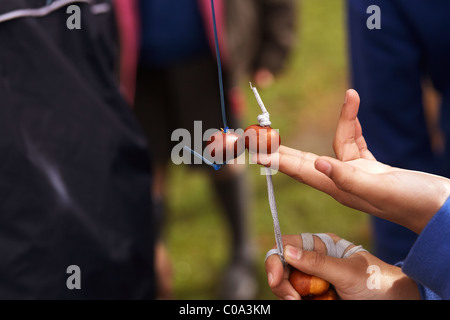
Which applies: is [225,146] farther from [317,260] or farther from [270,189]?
[317,260]

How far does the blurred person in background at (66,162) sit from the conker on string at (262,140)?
337 mm

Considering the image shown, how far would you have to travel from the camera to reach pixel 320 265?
2.09ft

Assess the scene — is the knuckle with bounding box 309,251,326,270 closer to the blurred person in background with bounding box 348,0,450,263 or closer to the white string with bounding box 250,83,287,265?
the white string with bounding box 250,83,287,265

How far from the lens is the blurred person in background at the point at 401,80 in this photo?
99 cm

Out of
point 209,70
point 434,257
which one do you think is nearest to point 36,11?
point 434,257

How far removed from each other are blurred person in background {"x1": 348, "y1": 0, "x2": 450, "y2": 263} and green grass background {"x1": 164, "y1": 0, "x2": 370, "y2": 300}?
0.43 m

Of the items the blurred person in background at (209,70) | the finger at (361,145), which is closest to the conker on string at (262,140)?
the finger at (361,145)

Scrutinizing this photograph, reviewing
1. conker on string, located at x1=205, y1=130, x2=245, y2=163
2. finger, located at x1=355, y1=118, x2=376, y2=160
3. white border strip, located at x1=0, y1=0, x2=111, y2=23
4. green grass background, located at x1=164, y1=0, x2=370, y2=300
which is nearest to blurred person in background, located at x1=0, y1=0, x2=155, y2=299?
white border strip, located at x1=0, y1=0, x2=111, y2=23

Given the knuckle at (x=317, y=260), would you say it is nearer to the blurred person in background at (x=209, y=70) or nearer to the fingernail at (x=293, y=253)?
Answer: the fingernail at (x=293, y=253)

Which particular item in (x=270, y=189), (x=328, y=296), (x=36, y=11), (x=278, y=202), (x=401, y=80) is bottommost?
(x=278, y=202)

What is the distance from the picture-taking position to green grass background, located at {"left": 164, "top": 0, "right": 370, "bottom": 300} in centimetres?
208

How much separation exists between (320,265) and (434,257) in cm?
13

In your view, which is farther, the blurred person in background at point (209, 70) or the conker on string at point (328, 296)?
the blurred person in background at point (209, 70)
